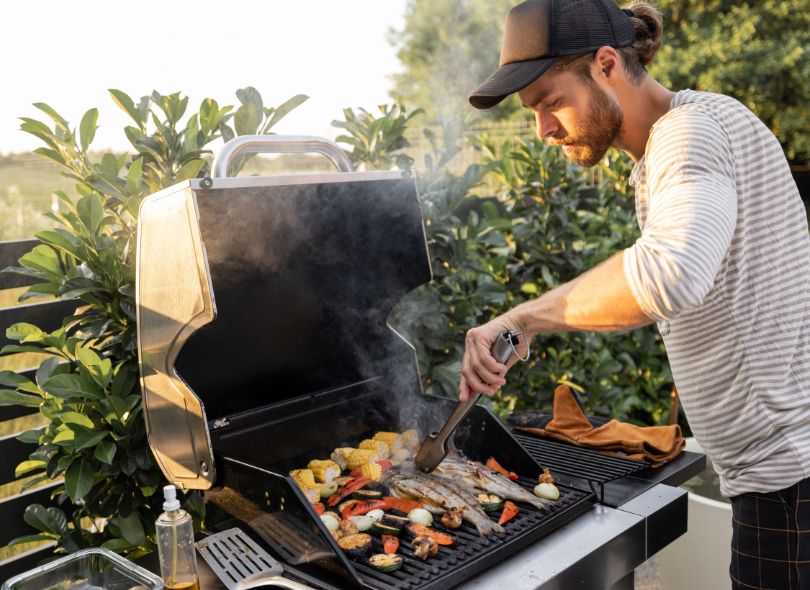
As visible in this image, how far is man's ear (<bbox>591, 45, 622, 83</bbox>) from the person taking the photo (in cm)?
160

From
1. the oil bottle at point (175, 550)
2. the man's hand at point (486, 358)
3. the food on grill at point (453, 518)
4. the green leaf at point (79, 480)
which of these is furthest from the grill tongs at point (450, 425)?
the green leaf at point (79, 480)

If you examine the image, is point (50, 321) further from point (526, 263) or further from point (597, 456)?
point (526, 263)

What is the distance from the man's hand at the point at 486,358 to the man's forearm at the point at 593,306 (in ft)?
0.25

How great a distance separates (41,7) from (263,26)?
7.73m

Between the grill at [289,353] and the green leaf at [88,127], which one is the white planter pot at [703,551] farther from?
the green leaf at [88,127]

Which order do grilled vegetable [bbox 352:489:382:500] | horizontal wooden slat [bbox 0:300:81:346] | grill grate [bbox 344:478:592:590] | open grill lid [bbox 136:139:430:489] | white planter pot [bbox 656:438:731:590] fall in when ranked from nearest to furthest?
1. grill grate [bbox 344:478:592:590]
2. open grill lid [bbox 136:139:430:489]
3. grilled vegetable [bbox 352:489:382:500]
4. horizontal wooden slat [bbox 0:300:81:346]
5. white planter pot [bbox 656:438:731:590]

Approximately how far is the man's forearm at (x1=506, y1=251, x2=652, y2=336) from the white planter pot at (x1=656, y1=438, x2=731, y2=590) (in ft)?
5.63

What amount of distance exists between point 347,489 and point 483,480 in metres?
0.36

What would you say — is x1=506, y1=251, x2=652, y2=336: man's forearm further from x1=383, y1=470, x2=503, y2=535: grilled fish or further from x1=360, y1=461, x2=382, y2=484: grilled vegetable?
x1=360, y1=461, x2=382, y2=484: grilled vegetable

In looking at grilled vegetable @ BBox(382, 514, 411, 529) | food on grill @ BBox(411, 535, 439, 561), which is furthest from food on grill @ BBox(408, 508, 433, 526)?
food on grill @ BBox(411, 535, 439, 561)

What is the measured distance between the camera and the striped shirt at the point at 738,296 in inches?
52.6

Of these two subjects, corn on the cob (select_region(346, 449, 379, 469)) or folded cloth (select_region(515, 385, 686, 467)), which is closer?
corn on the cob (select_region(346, 449, 379, 469))

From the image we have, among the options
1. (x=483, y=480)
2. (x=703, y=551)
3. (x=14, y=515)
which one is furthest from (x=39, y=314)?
(x=703, y=551)

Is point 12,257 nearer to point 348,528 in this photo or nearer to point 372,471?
point 372,471
